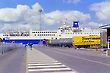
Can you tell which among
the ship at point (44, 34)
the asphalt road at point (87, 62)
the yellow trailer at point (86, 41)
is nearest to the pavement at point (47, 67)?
the asphalt road at point (87, 62)

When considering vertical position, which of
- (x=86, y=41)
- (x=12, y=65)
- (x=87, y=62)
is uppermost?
(x=86, y=41)

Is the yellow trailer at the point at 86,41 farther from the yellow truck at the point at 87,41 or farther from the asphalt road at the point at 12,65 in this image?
the asphalt road at the point at 12,65

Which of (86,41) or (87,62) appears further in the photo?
(86,41)

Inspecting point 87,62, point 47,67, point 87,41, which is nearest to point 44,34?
point 87,41

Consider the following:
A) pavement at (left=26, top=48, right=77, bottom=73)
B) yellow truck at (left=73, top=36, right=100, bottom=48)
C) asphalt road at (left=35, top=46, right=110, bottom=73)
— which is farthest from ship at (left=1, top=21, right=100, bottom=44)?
pavement at (left=26, top=48, right=77, bottom=73)

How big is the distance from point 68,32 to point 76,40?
7607 cm

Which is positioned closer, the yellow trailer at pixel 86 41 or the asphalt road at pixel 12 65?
the asphalt road at pixel 12 65

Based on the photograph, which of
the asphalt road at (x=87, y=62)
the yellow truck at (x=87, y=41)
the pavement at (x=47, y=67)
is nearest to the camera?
the pavement at (x=47, y=67)

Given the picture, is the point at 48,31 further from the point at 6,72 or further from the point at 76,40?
the point at 6,72

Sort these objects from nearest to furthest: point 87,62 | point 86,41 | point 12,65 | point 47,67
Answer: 1. point 47,67
2. point 12,65
3. point 87,62
4. point 86,41

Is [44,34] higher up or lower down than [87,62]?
higher up

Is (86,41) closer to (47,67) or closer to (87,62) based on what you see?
(87,62)

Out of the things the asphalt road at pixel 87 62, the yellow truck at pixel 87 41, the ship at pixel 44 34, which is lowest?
the asphalt road at pixel 87 62

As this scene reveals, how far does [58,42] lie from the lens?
450 feet
